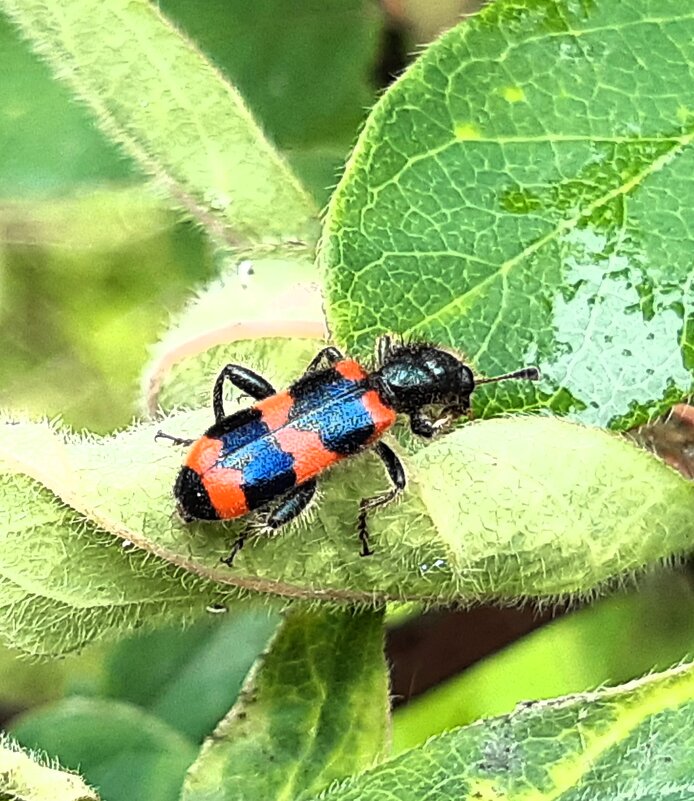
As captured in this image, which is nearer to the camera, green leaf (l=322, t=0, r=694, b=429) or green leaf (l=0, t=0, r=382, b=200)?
green leaf (l=322, t=0, r=694, b=429)

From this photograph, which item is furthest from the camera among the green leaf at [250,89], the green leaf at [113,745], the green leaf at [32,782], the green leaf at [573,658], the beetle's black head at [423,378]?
the green leaf at [250,89]

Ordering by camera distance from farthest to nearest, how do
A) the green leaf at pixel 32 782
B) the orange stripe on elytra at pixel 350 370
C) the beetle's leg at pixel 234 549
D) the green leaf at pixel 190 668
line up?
the green leaf at pixel 190 668 < the orange stripe on elytra at pixel 350 370 < the beetle's leg at pixel 234 549 < the green leaf at pixel 32 782

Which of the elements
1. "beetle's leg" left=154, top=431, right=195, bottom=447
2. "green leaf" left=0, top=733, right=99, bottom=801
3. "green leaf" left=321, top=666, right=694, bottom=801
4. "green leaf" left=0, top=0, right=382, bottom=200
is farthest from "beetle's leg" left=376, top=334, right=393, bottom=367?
"green leaf" left=0, top=0, right=382, bottom=200

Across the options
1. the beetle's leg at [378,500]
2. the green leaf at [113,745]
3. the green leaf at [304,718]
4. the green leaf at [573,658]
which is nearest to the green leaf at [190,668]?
the green leaf at [113,745]

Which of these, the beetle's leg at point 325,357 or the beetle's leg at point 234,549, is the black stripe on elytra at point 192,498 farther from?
the beetle's leg at point 325,357

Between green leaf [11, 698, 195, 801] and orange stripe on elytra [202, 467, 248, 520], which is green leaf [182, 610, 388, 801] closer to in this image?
orange stripe on elytra [202, 467, 248, 520]

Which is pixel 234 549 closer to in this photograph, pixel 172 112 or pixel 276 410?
pixel 276 410
